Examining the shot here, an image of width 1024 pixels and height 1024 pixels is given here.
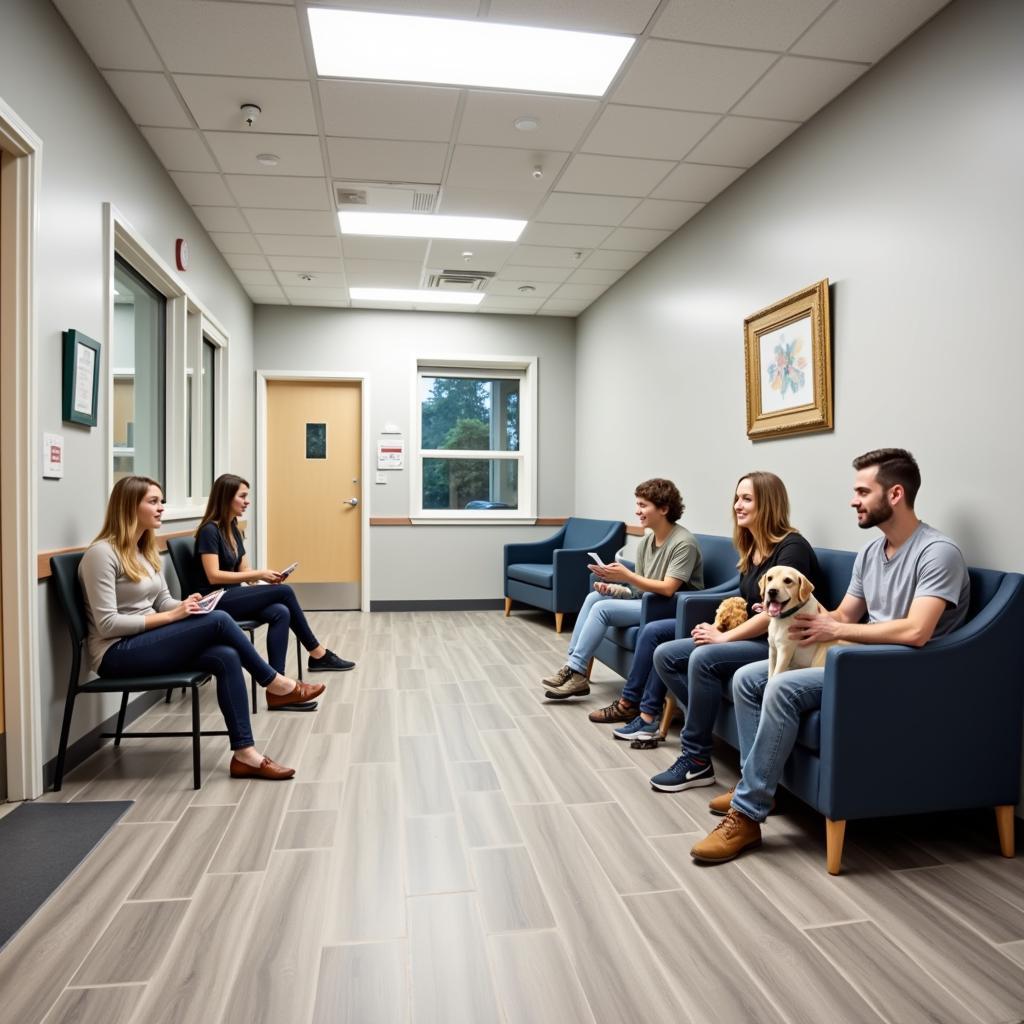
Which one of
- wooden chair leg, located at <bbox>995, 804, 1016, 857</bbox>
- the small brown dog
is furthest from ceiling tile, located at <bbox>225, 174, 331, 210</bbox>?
wooden chair leg, located at <bbox>995, 804, 1016, 857</bbox>

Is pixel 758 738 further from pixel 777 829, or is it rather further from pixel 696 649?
pixel 696 649

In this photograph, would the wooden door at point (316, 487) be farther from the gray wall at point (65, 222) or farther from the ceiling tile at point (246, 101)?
the ceiling tile at point (246, 101)

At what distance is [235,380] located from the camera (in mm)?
5660

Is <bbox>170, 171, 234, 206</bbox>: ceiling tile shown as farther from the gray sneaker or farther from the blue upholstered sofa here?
the blue upholstered sofa

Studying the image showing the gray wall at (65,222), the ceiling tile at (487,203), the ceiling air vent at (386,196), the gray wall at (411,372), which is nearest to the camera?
the gray wall at (65,222)

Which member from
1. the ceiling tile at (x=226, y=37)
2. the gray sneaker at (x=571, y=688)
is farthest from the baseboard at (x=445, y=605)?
the ceiling tile at (x=226, y=37)

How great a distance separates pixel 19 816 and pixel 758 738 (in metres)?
2.18

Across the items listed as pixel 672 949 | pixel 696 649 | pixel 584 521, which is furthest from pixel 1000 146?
pixel 584 521

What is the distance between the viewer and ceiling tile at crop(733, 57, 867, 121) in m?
2.78

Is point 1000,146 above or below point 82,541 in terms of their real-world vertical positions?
above

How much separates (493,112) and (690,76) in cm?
80

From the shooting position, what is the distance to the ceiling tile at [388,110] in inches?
117

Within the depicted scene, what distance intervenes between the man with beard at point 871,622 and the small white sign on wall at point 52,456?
2310 mm

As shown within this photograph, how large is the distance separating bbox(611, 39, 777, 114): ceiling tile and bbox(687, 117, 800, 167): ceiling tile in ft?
0.57
